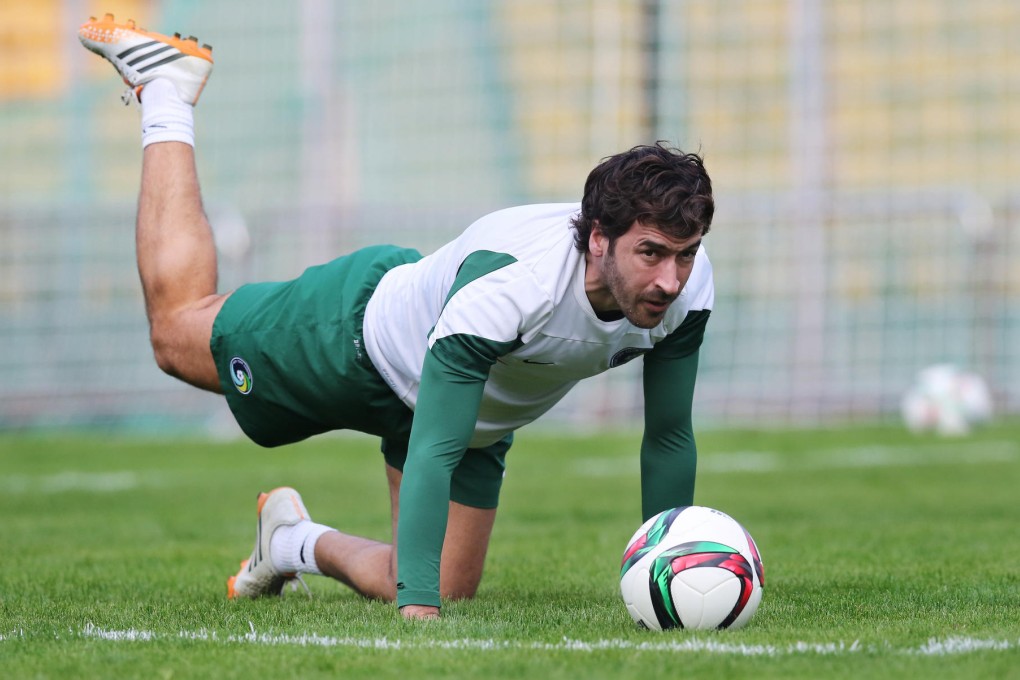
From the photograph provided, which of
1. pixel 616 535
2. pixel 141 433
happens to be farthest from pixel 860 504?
pixel 141 433

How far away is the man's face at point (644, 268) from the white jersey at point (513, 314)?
0.13 m

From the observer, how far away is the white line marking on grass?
4297 millimetres

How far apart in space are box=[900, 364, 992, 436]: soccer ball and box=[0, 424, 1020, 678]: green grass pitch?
0.83 m

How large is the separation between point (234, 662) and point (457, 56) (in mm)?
13861

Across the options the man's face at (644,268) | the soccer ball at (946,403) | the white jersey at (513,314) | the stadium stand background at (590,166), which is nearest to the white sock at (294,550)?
the white jersey at (513,314)

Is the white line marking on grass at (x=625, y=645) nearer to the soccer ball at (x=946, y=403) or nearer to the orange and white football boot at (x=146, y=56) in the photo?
the orange and white football boot at (x=146, y=56)

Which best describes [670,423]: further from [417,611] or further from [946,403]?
[946,403]

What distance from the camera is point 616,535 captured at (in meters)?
8.02

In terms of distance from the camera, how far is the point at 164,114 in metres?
6.62

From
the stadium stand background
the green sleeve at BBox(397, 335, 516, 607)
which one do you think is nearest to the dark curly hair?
the green sleeve at BBox(397, 335, 516, 607)

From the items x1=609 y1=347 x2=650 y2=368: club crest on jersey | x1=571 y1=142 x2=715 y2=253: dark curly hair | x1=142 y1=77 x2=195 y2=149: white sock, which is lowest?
x1=609 y1=347 x2=650 y2=368: club crest on jersey

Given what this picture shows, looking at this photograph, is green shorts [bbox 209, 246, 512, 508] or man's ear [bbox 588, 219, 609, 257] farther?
green shorts [bbox 209, 246, 512, 508]

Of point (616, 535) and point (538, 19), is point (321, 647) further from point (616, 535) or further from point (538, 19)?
point (538, 19)

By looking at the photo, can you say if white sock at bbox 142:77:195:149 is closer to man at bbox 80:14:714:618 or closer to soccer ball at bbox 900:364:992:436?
man at bbox 80:14:714:618
